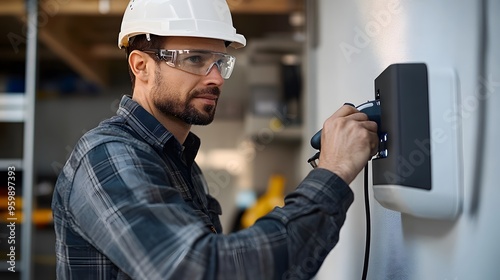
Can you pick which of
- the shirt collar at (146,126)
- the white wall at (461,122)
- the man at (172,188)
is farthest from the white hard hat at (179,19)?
the white wall at (461,122)

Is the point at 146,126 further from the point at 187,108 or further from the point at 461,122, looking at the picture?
the point at 461,122

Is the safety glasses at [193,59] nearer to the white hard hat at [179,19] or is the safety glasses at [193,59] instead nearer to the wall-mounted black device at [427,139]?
the white hard hat at [179,19]

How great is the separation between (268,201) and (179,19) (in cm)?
211

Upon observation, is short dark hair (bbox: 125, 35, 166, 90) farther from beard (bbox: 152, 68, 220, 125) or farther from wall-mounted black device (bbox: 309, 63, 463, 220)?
wall-mounted black device (bbox: 309, 63, 463, 220)

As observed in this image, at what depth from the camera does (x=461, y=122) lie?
2.66ft

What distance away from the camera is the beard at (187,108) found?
3.40ft

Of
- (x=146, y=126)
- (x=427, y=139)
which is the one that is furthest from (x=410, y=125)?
(x=146, y=126)

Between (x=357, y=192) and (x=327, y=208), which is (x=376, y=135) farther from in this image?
(x=357, y=192)

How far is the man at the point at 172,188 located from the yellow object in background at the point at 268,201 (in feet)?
6.32

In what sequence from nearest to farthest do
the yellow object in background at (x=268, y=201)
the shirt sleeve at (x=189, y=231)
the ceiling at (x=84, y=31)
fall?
the shirt sleeve at (x=189, y=231), the ceiling at (x=84, y=31), the yellow object in background at (x=268, y=201)

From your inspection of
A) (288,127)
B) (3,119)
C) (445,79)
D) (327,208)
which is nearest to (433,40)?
(445,79)

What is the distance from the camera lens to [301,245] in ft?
2.61

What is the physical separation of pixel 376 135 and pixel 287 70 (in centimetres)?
216

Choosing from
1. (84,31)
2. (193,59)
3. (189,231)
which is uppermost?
(84,31)
